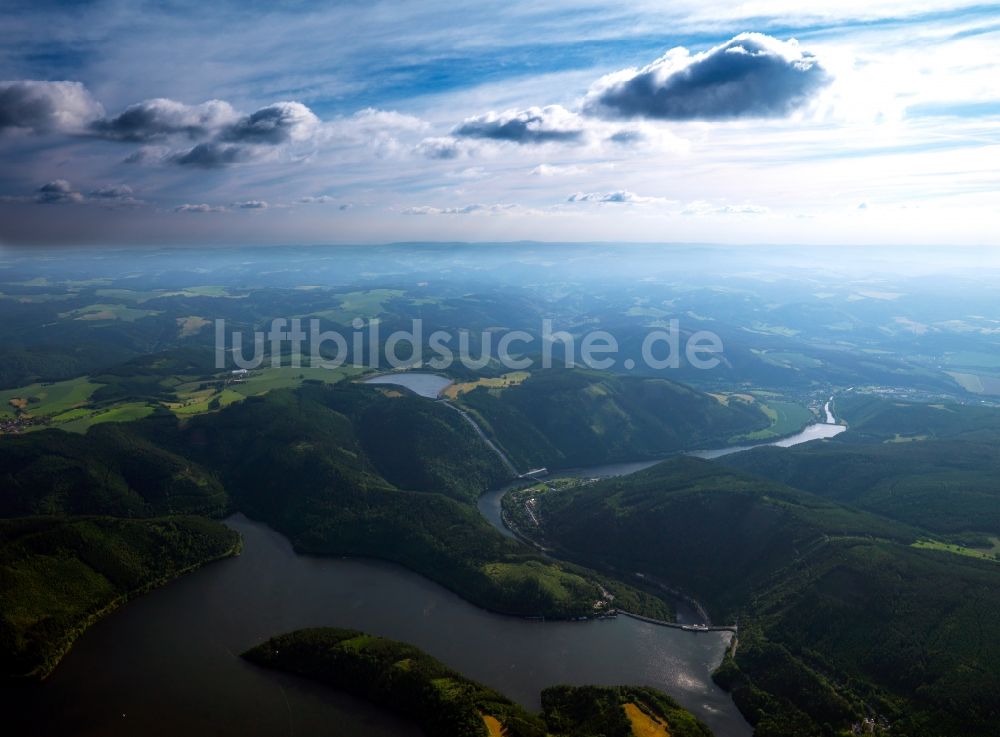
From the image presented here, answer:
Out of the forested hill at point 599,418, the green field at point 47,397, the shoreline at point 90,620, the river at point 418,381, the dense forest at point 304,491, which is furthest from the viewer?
the river at point 418,381

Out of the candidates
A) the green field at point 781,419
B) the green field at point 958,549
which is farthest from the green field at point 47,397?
the green field at point 958,549

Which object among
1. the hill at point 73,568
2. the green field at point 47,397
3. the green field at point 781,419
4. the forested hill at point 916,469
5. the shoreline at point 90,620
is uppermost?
the green field at point 47,397

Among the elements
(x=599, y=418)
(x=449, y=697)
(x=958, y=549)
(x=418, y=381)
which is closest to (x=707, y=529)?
(x=958, y=549)

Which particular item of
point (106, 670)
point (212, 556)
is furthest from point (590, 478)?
point (106, 670)

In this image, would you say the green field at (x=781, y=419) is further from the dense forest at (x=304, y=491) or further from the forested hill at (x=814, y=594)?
the dense forest at (x=304, y=491)

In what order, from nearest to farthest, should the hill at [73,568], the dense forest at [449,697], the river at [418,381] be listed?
the dense forest at [449,697]
the hill at [73,568]
the river at [418,381]

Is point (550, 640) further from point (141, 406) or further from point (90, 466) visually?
point (141, 406)

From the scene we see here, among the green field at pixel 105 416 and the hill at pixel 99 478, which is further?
the green field at pixel 105 416

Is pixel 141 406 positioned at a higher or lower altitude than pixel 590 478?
higher
